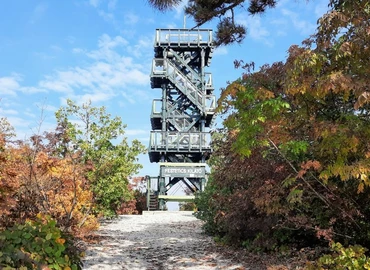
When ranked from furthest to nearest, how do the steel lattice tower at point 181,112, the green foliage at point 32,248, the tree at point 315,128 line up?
the steel lattice tower at point 181,112, the tree at point 315,128, the green foliage at point 32,248

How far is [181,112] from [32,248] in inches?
785

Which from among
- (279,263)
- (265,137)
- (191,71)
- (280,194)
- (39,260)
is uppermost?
(191,71)

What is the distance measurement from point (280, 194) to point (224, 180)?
96.8 inches

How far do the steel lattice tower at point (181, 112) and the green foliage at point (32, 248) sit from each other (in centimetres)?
1662

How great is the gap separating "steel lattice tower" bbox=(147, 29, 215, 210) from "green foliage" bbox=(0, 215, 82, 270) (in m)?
16.6

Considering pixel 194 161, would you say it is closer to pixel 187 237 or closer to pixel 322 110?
pixel 187 237

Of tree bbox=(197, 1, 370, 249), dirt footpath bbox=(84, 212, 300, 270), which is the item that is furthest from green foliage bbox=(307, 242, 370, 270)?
dirt footpath bbox=(84, 212, 300, 270)

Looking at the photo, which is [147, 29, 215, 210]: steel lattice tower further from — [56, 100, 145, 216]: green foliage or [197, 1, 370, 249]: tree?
[197, 1, 370, 249]: tree

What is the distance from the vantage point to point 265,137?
4676mm

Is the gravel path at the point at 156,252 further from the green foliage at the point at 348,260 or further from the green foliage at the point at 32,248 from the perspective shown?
the green foliage at the point at 32,248

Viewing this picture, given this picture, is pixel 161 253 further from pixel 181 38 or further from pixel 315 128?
pixel 181 38

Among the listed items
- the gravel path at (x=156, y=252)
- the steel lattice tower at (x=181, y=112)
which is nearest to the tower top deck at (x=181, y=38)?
the steel lattice tower at (x=181, y=112)

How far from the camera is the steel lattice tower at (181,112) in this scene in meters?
20.5

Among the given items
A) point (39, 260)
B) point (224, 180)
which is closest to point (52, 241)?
point (39, 260)
